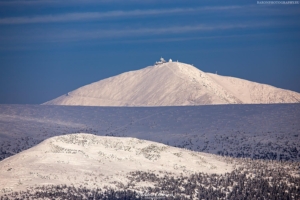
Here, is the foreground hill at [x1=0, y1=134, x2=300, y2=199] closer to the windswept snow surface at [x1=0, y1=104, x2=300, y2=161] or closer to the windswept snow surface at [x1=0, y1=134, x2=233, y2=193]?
the windswept snow surface at [x1=0, y1=134, x2=233, y2=193]

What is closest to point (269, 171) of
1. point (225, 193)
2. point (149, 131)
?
point (225, 193)

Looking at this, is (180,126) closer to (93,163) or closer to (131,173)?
(93,163)

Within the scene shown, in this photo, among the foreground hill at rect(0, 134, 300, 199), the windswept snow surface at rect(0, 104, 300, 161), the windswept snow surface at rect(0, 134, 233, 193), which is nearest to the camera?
the foreground hill at rect(0, 134, 300, 199)

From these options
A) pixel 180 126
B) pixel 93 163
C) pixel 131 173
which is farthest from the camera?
pixel 180 126

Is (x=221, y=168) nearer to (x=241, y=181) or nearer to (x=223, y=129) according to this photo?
(x=241, y=181)

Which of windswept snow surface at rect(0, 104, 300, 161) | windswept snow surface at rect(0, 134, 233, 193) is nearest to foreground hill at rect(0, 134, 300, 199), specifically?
windswept snow surface at rect(0, 134, 233, 193)

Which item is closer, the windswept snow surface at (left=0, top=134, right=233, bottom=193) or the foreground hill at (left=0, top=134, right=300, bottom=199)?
the foreground hill at (left=0, top=134, right=300, bottom=199)

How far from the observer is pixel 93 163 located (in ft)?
317

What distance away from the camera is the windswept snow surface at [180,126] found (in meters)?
130

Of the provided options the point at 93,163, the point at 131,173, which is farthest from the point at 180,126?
the point at 131,173

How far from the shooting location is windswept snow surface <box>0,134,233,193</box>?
86688mm

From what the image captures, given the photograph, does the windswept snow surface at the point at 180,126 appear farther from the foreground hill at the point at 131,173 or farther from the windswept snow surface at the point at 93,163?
the foreground hill at the point at 131,173

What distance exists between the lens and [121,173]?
302 feet

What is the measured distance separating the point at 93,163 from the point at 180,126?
66.5 metres
